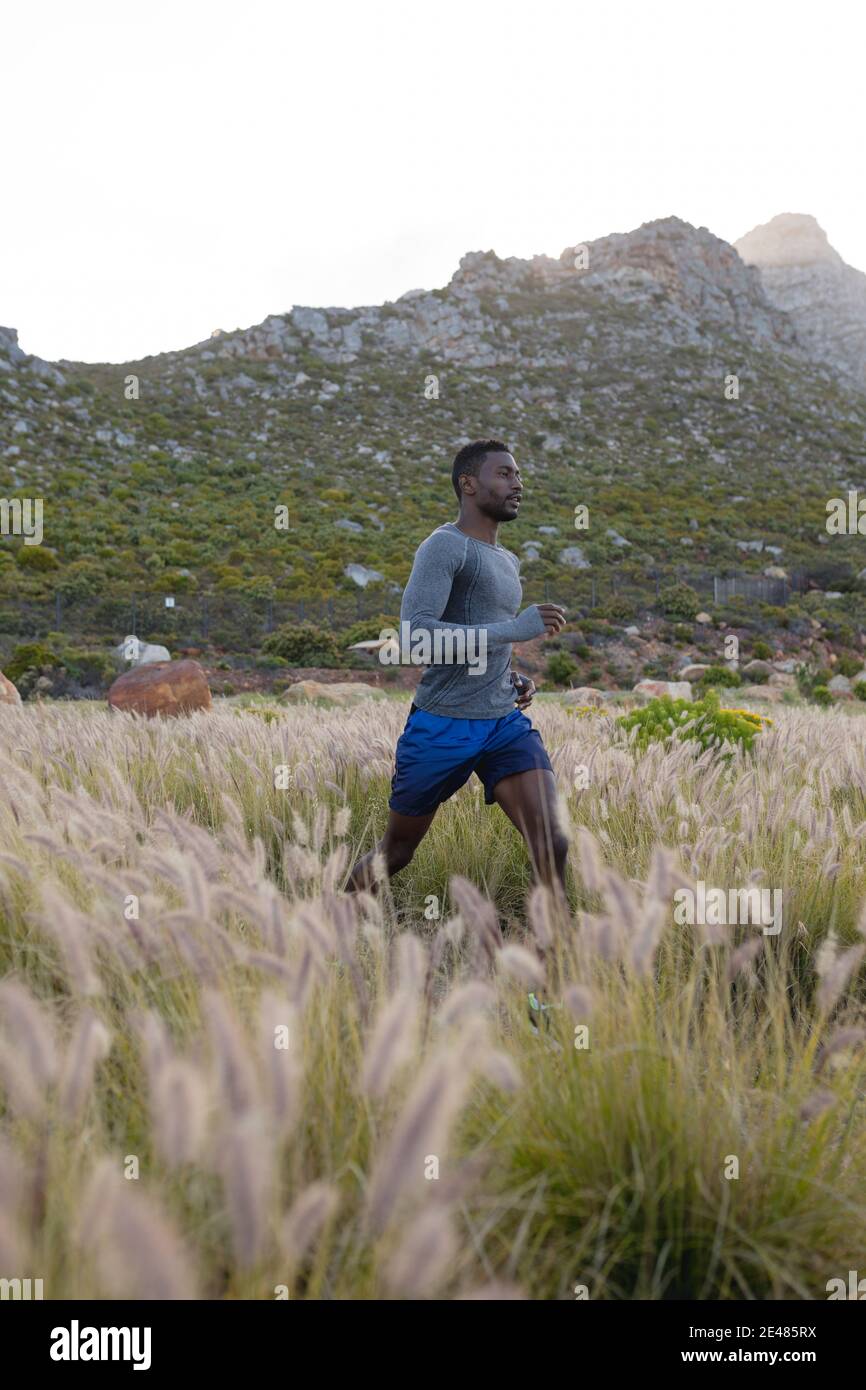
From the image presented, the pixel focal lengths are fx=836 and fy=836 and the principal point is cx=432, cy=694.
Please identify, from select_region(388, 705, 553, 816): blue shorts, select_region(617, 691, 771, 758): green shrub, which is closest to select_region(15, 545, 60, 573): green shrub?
select_region(617, 691, 771, 758): green shrub

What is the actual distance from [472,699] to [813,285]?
173 metres

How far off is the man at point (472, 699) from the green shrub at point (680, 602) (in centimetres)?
2584

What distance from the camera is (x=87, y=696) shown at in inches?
618

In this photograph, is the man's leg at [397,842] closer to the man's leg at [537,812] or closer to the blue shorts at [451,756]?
the blue shorts at [451,756]

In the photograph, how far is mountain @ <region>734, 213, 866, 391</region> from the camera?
388 feet

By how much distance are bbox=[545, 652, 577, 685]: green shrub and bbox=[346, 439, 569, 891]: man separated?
15876 millimetres

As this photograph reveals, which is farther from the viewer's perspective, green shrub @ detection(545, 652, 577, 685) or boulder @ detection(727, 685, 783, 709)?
green shrub @ detection(545, 652, 577, 685)

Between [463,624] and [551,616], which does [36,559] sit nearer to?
[463,624]

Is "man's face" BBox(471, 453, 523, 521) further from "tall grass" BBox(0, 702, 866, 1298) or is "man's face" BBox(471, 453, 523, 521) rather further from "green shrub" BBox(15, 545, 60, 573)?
"green shrub" BBox(15, 545, 60, 573)

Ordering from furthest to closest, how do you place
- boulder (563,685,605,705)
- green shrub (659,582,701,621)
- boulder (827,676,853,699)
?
green shrub (659,582,701,621) → boulder (827,676,853,699) → boulder (563,685,605,705)

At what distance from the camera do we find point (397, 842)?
3.31 m

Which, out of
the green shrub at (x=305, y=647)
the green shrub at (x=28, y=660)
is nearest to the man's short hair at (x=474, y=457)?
the green shrub at (x=28, y=660)

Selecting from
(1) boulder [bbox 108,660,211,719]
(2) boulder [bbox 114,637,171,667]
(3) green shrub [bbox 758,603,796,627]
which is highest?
(3) green shrub [bbox 758,603,796,627]
